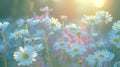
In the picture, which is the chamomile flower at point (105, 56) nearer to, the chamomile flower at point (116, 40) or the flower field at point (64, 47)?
the flower field at point (64, 47)

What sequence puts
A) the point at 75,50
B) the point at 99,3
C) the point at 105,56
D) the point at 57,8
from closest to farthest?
1. the point at 105,56
2. the point at 75,50
3. the point at 99,3
4. the point at 57,8

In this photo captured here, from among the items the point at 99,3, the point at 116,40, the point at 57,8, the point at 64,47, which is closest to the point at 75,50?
the point at 64,47

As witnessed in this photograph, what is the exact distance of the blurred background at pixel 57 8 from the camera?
861 cm

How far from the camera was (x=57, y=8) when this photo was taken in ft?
31.6

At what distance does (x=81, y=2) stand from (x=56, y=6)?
1.08 meters

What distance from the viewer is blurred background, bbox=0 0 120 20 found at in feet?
28.2

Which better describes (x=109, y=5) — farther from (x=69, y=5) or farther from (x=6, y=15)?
(x=6, y=15)

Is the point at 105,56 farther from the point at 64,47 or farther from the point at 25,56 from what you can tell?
the point at 25,56

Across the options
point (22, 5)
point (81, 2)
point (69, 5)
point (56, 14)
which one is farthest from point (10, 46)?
point (81, 2)

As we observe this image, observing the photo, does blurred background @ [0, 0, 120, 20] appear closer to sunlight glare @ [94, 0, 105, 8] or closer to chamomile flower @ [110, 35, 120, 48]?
sunlight glare @ [94, 0, 105, 8]

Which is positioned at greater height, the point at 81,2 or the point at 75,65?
the point at 81,2

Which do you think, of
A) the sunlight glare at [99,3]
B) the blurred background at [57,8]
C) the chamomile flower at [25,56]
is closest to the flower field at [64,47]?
the chamomile flower at [25,56]

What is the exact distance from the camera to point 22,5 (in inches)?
341

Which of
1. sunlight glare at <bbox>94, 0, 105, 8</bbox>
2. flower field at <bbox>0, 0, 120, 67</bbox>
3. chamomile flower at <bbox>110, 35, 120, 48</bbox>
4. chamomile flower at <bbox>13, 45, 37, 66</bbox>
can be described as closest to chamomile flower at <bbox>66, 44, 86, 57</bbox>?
flower field at <bbox>0, 0, 120, 67</bbox>
